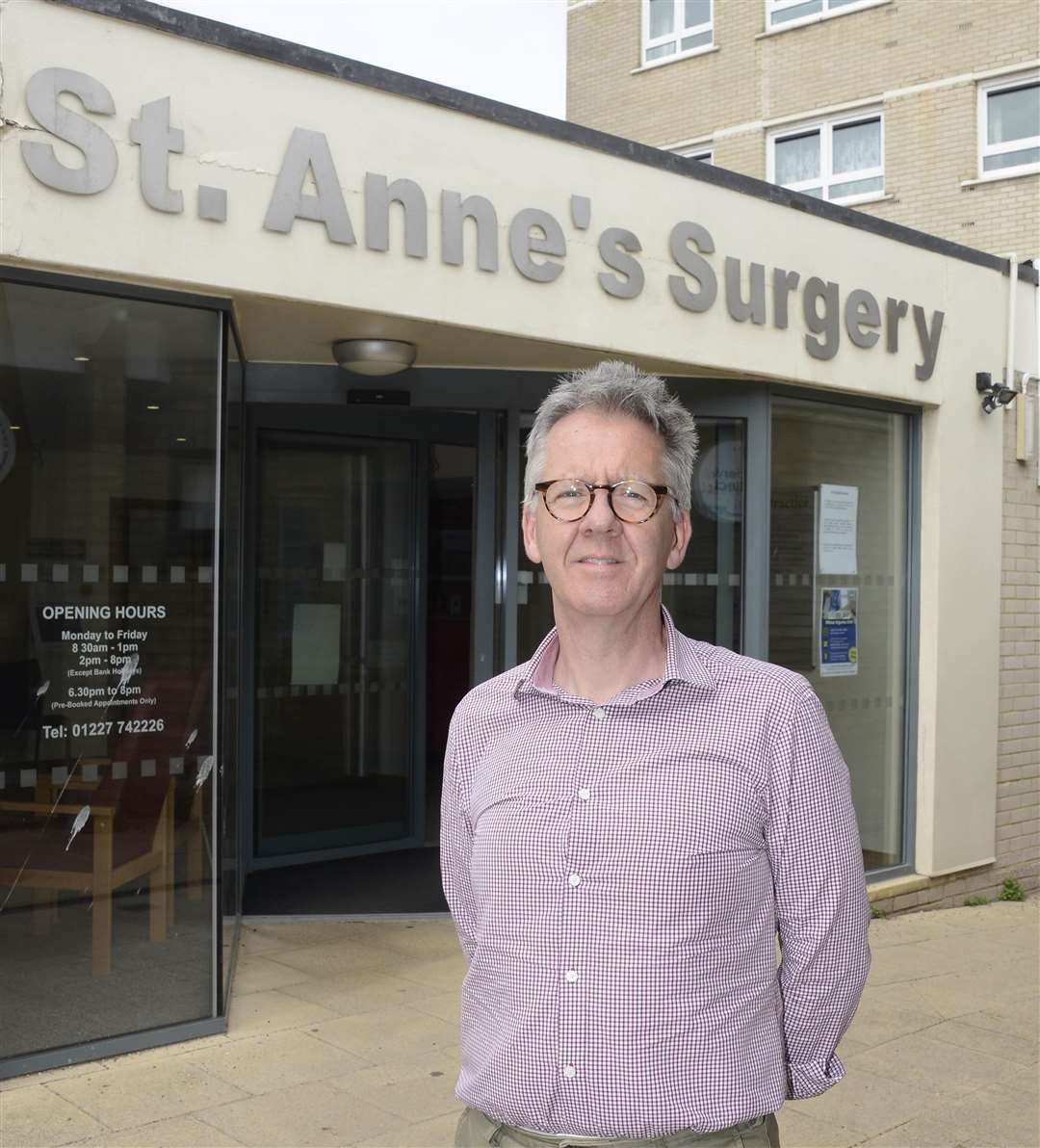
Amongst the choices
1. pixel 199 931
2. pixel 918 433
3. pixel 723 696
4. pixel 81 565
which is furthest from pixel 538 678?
pixel 918 433

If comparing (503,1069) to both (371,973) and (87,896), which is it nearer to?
(87,896)

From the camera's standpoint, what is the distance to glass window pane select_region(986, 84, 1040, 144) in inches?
637

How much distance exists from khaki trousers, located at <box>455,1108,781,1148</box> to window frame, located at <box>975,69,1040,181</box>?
16274 mm

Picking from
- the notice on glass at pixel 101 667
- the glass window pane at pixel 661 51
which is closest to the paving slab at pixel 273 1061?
the notice on glass at pixel 101 667

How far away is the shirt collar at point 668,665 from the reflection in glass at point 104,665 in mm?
2702

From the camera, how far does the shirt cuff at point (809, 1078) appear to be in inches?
77.7

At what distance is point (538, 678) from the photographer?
2047 mm

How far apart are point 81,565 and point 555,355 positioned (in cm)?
233

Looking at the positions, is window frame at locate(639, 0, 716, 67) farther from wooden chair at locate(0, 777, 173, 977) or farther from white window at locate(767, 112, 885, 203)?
wooden chair at locate(0, 777, 173, 977)

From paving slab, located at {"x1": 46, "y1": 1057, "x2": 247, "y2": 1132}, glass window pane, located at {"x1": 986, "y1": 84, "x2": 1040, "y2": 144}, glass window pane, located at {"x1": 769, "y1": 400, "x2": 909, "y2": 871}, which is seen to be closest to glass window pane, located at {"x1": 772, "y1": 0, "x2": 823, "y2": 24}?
glass window pane, located at {"x1": 986, "y1": 84, "x2": 1040, "y2": 144}

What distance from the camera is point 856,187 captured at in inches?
700

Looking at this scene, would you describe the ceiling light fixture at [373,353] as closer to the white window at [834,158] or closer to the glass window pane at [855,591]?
the glass window pane at [855,591]

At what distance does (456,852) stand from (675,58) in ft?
62.7

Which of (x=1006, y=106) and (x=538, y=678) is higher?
(x=1006, y=106)
